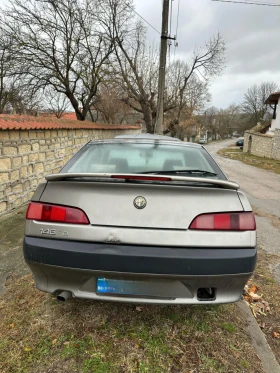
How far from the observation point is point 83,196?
5.52 ft

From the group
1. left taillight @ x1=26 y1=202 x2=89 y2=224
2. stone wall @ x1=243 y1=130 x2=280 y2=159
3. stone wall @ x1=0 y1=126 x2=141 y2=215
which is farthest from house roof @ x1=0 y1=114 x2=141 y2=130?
stone wall @ x1=243 y1=130 x2=280 y2=159

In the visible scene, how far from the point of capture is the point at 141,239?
1.60 metres

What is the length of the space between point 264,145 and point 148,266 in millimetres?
22290

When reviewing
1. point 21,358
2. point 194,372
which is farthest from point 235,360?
point 21,358

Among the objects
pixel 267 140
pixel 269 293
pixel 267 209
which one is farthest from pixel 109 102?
pixel 269 293

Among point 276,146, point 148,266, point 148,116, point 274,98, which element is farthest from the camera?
point 274,98

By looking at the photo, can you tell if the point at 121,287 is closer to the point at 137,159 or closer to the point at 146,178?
the point at 146,178

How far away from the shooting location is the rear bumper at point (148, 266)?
1596mm

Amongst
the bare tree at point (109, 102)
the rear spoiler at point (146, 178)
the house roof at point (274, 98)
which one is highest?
the house roof at point (274, 98)

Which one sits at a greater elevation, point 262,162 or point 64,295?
point 64,295

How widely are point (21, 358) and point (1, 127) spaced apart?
3.56 m

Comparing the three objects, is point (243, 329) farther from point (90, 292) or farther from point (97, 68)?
point (97, 68)

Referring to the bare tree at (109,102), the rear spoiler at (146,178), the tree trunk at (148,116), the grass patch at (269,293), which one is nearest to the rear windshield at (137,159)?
the rear spoiler at (146,178)

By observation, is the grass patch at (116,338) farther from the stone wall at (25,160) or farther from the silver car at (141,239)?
the stone wall at (25,160)
